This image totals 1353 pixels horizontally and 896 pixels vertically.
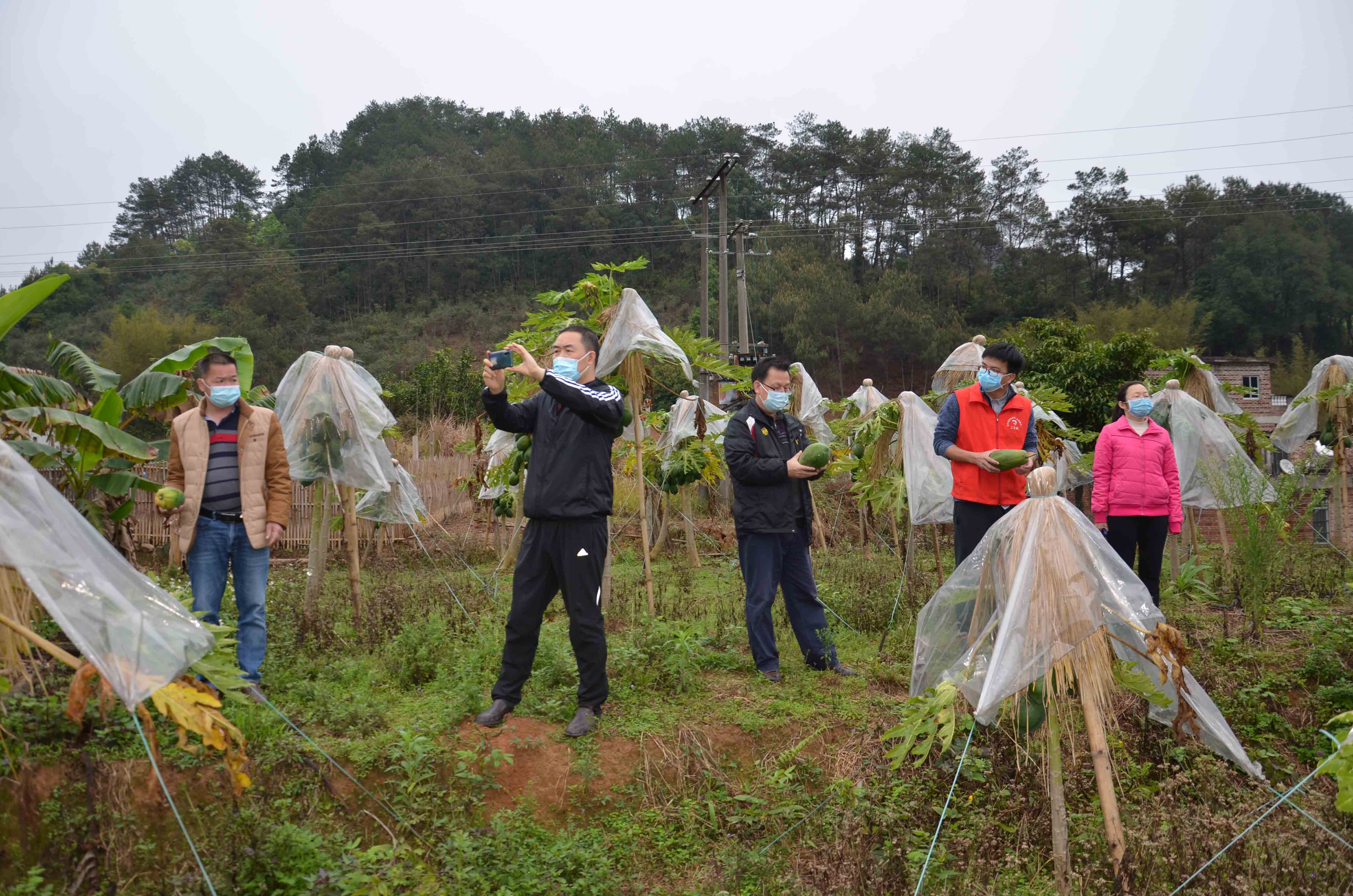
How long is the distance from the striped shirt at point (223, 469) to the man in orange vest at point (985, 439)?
3.84 meters

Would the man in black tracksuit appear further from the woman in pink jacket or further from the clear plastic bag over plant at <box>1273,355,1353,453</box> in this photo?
the clear plastic bag over plant at <box>1273,355,1353,453</box>

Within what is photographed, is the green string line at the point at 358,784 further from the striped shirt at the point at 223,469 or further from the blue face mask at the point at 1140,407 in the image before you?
the blue face mask at the point at 1140,407

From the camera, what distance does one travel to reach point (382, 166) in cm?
5066

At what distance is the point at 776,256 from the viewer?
40.6 meters

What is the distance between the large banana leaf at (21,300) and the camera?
481 cm

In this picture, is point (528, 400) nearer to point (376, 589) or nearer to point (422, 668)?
point (422, 668)

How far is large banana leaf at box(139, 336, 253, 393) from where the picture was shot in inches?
240

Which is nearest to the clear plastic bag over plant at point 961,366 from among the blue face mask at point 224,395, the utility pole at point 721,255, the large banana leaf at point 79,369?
the blue face mask at point 224,395

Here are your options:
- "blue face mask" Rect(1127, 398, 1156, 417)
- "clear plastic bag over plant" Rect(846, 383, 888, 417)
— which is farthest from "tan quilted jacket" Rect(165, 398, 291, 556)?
"clear plastic bag over plant" Rect(846, 383, 888, 417)

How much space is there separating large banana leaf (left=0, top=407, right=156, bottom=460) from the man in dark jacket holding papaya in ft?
11.4

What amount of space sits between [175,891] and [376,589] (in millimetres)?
5099

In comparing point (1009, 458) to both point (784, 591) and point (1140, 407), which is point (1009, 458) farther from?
point (1140, 407)

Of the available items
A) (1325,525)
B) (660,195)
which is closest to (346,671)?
(1325,525)

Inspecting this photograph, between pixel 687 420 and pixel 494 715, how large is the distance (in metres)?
7.42
